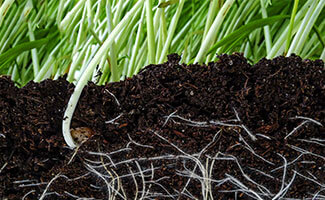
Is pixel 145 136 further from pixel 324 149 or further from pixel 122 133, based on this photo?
pixel 324 149

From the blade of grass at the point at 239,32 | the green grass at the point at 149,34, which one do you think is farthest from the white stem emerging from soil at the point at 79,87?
the blade of grass at the point at 239,32

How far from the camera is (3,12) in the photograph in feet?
1.78

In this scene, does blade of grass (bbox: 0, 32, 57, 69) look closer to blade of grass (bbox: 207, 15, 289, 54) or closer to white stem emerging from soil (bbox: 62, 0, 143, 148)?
white stem emerging from soil (bbox: 62, 0, 143, 148)

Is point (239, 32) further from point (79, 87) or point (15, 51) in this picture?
point (15, 51)

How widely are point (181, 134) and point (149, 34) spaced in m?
0.15

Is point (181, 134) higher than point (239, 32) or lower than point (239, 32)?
lower

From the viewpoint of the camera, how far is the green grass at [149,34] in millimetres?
485

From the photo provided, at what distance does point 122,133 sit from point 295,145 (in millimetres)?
199

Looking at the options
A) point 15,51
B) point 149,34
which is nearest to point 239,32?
point 149,34

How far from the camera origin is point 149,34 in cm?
52

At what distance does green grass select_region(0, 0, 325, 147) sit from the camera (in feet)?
1.59

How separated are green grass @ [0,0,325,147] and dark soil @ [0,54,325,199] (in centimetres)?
4

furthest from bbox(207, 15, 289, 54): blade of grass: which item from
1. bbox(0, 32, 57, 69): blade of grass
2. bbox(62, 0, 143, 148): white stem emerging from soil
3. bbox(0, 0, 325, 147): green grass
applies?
bbox(0, 32, 57, 69): blade of grass

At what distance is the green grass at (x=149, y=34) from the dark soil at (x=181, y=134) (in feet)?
0.12
